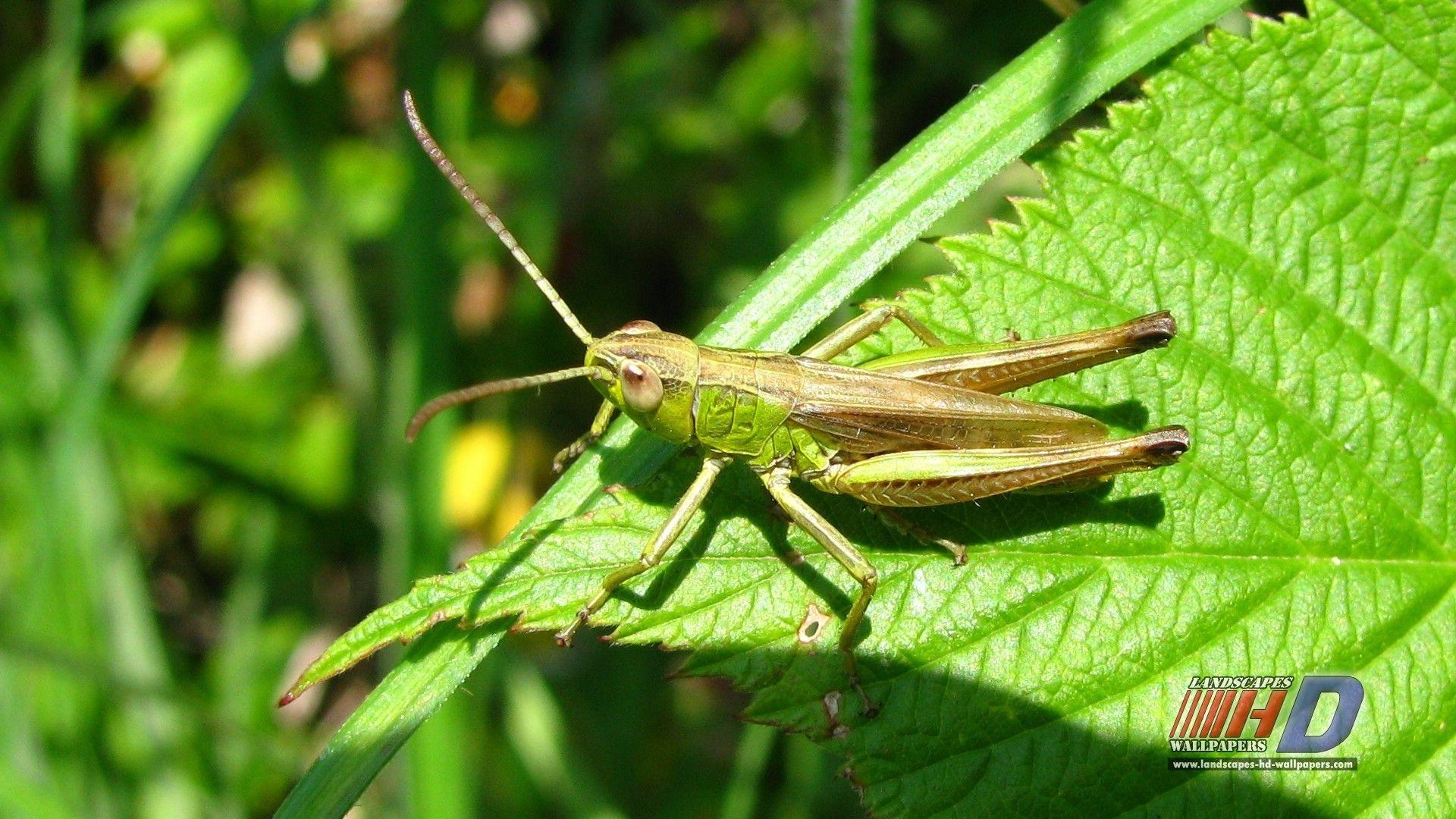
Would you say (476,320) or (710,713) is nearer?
(710,713)

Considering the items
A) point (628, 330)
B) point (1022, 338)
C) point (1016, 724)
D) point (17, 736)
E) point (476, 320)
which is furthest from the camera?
point (476, 320)

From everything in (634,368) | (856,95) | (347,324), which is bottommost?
(634,368)

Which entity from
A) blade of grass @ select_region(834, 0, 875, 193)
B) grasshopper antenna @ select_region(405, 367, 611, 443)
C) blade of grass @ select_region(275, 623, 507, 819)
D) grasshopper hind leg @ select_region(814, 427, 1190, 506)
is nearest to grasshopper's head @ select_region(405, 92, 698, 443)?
grasshopper antenna @ select_region(405, 367, 611, 443)

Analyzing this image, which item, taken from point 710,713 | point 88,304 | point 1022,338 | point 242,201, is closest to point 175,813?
point 710,713

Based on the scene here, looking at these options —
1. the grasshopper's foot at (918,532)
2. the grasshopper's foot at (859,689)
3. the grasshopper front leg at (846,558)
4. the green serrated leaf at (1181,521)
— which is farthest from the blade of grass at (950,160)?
the grasshopper's foot at (859,689)

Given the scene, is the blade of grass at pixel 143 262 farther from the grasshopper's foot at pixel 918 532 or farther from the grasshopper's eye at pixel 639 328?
the grasshopper's foot at pixel 918 532

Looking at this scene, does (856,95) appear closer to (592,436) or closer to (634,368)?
(634,368)

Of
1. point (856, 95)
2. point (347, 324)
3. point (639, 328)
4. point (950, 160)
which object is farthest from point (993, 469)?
point (347, 324)

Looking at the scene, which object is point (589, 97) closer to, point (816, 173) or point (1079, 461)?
point (816, 173)
